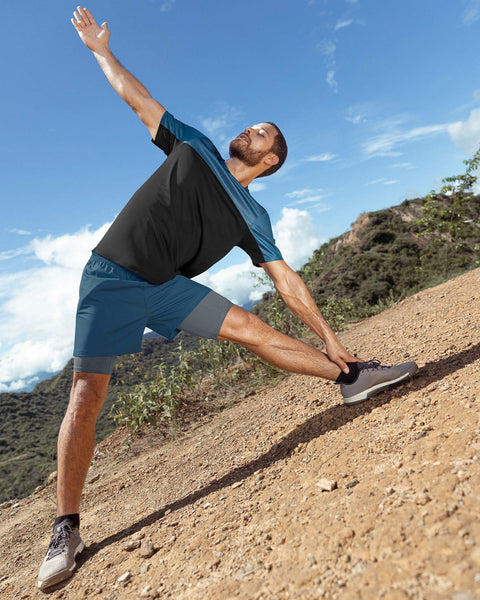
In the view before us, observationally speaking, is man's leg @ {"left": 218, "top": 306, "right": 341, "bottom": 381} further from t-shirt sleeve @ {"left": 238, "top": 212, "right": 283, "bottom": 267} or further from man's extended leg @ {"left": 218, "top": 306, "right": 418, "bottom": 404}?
t-shirt sleeve @ {"left": 238, "top": 212, "right": 283, "bottom": 267}

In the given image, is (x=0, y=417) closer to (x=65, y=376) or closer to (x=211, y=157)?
(x=65, y=376)

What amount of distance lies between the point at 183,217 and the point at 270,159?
2.11 ft

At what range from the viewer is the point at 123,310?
2.03m

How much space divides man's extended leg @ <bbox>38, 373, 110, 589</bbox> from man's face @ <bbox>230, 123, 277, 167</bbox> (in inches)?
52.0

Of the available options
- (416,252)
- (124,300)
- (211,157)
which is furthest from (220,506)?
(416,252)

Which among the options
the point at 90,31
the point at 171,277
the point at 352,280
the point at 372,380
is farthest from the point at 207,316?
the point at 352,280

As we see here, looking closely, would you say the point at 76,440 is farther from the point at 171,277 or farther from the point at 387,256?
the point at 387,256

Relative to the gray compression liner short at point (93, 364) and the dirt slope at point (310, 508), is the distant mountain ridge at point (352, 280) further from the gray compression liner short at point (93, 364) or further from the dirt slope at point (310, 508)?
the gray compression liner short at point (93, 364)

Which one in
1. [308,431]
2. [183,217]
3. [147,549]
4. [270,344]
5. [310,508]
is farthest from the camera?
[308,431]

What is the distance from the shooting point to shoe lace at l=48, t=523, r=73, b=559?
6.16 feet

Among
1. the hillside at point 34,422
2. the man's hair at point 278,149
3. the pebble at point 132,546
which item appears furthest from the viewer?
the hillside at point 34,422

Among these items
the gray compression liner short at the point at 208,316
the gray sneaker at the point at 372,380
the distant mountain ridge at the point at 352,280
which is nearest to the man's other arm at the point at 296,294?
the gray sneaker at the point at 372,380

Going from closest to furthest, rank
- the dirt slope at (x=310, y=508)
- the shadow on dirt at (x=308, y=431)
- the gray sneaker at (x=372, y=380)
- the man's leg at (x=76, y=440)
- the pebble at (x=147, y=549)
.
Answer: the dirt slope at (x=310, y=508), the pebble at (x=147, y=549), the man's leg at (x=76, y=440), the shadow on dirt at (x=308, y=431), the gray sneaker at (x=372, y=380)

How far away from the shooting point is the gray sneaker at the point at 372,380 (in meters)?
2.27
